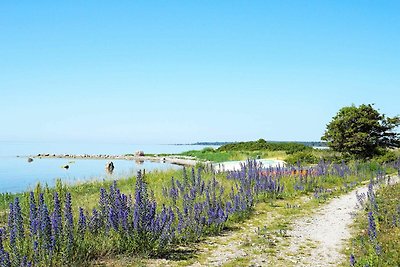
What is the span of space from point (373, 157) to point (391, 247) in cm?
2033

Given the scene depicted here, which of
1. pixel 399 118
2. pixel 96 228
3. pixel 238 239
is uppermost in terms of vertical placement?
pixel 399 118

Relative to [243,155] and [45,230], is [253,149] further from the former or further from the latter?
[45,230]

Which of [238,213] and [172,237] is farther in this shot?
[238,213]

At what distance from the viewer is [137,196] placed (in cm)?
641

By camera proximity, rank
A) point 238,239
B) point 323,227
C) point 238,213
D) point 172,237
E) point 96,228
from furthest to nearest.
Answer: point 238,213 < point 323,227 < point 238,239 < point 172,237 < point 96,228

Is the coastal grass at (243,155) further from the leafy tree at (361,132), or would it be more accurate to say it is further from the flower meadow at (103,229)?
the flower meadow at (103,229)

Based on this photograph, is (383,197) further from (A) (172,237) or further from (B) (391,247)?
(A) (172,237)

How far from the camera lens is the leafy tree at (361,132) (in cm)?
2589

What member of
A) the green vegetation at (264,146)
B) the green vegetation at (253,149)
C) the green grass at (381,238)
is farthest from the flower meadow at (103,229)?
the green vegetation at (264,146)

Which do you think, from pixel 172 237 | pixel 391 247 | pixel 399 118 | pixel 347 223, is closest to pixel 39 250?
pixel 172 237

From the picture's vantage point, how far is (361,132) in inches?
1019

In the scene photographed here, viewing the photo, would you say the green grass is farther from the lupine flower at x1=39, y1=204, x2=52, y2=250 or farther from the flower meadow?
the lupine flower at x1=39, y1=204, x2=52, y2=250

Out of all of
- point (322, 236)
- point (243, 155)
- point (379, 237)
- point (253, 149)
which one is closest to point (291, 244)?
point (322, 236)

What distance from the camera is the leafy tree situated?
25.9m
